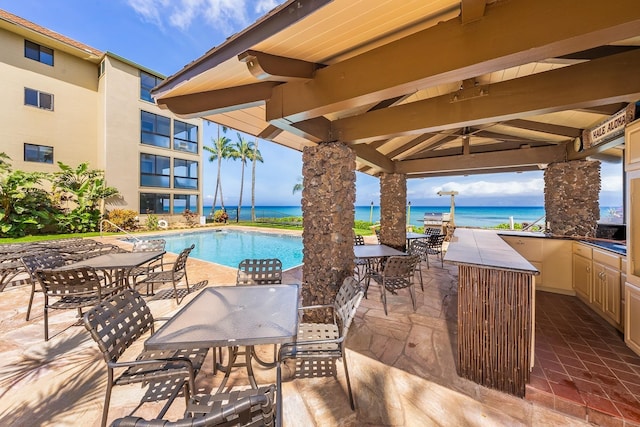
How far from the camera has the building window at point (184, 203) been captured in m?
15.9

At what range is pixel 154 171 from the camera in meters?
14.7

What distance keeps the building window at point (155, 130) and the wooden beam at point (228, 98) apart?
14.9 metres

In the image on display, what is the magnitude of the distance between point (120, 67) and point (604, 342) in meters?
20.1

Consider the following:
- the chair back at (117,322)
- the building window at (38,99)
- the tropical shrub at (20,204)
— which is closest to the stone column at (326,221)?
the chair back at (117,322)

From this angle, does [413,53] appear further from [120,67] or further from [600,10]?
[120,67]

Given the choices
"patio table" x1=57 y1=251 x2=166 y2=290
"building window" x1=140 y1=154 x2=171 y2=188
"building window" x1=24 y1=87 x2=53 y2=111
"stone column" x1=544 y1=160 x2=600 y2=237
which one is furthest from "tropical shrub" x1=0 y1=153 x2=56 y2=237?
"stone column" x1=544 y1=160 x2=600 y2=237

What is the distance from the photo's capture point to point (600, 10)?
1.34m

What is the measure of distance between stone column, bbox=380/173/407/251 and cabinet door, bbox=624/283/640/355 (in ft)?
13.2

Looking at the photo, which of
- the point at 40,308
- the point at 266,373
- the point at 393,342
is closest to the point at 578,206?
the point at 393,342

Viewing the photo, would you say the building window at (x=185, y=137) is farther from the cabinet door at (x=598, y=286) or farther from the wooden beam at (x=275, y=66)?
the cabinet door at (x=598, y=286)

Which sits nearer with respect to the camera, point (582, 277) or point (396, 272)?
point (396, 272)

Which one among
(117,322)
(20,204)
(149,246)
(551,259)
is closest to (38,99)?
(20,204)

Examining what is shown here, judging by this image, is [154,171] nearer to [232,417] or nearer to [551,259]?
[232,417]

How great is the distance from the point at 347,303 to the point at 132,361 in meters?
1.72
